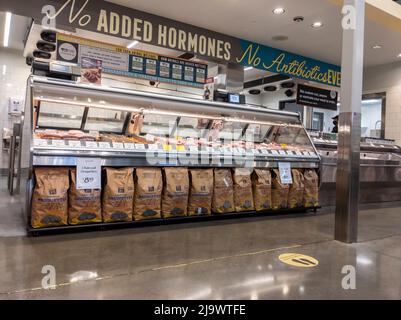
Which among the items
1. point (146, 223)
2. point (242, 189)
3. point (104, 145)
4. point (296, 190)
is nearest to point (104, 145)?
point (104, 145)

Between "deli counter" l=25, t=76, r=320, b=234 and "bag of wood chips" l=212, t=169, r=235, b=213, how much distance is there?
111 millimetres

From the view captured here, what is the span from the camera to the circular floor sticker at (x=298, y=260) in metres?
2.58

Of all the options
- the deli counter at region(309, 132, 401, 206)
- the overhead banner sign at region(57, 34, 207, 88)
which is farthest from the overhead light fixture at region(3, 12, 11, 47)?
the deli counter at region(309, 132, 401, 206)

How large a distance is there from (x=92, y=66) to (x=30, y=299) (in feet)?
8.78

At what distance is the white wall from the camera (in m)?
7.89

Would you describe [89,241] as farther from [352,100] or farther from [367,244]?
[352,100]

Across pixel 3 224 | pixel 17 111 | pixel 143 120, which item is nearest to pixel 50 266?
pixel 3 224

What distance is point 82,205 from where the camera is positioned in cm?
320

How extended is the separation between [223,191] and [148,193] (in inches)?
38.8

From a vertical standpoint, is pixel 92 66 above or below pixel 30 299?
above

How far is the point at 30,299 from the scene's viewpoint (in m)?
1.83

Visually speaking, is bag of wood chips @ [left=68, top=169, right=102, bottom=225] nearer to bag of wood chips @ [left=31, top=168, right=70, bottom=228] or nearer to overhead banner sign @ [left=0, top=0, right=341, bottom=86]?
bag of wood chips @ [left=31, top=168, right=70, bottom=228]

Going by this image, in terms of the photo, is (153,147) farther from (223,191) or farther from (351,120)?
(351,120)

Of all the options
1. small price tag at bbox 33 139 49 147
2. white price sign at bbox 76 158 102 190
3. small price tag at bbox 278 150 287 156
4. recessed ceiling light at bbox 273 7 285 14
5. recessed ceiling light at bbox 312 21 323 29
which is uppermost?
recessed ceiling light at bbox 312 21 323 29
